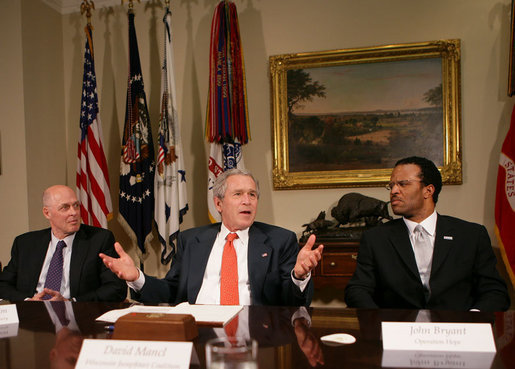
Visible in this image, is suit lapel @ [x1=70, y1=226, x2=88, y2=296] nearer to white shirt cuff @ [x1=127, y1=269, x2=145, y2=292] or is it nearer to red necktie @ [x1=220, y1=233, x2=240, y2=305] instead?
white shirt cuff @ [x1=127, y1=269, x2=145, y2=292]

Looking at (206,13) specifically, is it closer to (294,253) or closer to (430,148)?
(430,148)

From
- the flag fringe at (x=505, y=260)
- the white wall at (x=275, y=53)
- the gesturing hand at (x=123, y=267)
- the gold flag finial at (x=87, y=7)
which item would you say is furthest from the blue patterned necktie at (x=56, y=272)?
the flag fringe at (x=505, y=260)

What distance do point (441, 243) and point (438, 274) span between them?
0.16 meters

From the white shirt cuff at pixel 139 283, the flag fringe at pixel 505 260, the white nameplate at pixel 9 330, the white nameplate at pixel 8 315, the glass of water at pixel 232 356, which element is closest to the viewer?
the glass of water at pixel 232 356

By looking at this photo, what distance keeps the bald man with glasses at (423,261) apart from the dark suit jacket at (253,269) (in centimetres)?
36

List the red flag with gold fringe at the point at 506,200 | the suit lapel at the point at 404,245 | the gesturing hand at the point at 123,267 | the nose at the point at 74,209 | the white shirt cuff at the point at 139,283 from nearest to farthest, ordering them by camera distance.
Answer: the gesturing hand at the point at 123,267 → the white shirt cuff at the point at 139,283 → the suit lapel at the point at 404,245 → the nose at the point at 74,209 → the red flag with gold fringe at the point at 506,200

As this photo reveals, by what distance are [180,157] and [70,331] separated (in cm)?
307

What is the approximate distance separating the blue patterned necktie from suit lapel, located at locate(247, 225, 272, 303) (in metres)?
1.31

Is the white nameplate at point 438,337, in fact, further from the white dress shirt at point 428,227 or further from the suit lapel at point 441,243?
the white dress shirt at point 428,227

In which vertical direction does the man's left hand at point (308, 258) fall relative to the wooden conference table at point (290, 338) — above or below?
above

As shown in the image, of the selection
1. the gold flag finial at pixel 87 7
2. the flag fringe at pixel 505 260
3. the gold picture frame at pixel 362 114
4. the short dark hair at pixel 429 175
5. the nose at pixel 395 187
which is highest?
the gold flag finial at pixel 87 7

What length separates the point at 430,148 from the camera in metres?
4.34

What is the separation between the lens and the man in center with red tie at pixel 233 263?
2.32m

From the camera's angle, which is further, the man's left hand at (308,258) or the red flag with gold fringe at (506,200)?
the red flag with gold fringe at (506,200)
